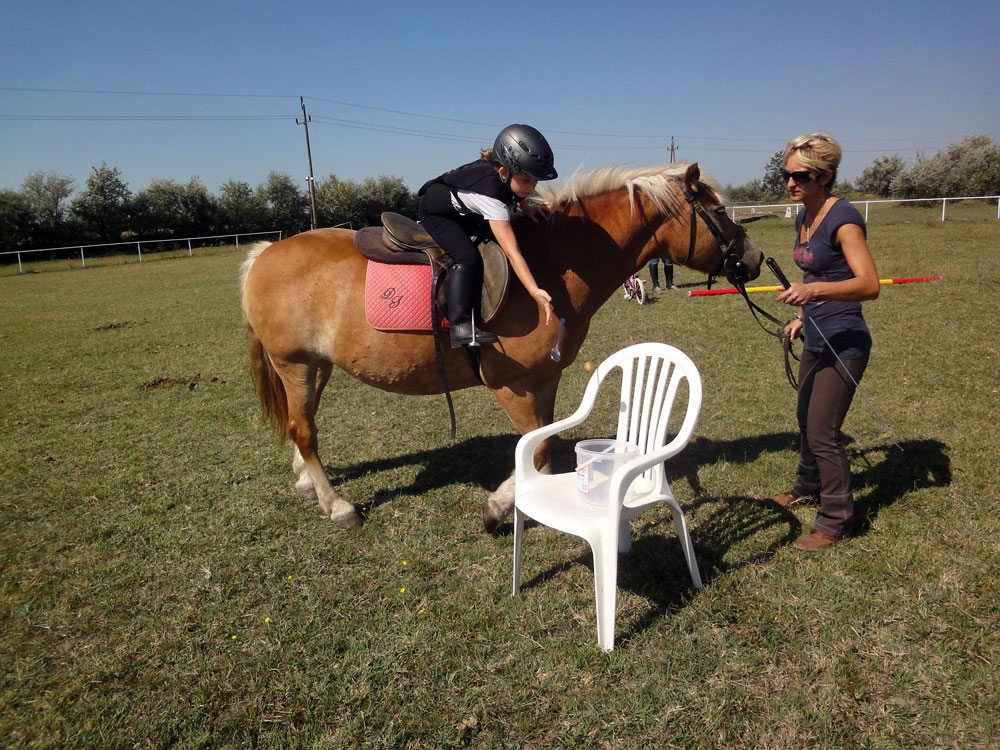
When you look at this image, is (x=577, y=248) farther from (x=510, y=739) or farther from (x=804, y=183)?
(x=510, y=739)

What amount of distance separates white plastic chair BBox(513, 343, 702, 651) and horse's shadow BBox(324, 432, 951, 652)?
0.21m

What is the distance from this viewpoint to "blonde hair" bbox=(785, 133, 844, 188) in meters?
3.29

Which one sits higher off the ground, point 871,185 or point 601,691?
point 871,185

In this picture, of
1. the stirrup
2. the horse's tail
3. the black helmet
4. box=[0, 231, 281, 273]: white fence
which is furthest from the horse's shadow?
box=[0, 231, 281, 273]: white fence

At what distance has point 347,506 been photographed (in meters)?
4.37

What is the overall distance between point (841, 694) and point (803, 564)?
3.24 feet

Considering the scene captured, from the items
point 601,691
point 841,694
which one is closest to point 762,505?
point 841,694

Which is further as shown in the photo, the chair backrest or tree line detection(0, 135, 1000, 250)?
tree line detection(0, 135, 1000, 250)

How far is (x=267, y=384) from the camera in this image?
491cm

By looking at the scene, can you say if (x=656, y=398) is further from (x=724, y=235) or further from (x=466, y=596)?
(x=466, y=596)

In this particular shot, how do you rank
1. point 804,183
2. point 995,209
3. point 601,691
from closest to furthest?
point 601,691
point 804,183
point 995,209

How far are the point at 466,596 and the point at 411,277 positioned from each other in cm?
196

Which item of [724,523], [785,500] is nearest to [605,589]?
[724,523]

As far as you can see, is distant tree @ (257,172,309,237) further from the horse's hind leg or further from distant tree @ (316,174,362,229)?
the horse's hind leg
